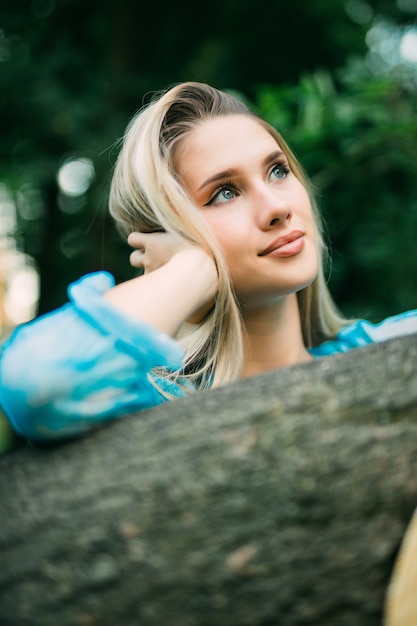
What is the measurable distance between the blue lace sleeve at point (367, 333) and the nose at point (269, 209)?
0.51 metres

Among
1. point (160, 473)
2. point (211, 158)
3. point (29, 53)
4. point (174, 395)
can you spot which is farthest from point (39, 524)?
point (29, 53)

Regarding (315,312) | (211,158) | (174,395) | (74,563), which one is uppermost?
(211,158)

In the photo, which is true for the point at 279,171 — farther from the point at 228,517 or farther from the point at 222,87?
the point at 222,87

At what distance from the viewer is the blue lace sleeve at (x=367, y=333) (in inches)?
73.0

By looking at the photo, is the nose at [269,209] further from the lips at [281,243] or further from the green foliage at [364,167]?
the green foliage at [364,167]

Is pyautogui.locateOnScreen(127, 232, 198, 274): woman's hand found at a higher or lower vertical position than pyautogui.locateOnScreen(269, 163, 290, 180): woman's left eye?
lower

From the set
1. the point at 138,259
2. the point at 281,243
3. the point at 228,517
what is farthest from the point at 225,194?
the point at 228,517

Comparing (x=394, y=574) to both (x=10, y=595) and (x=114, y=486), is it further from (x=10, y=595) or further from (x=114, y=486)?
(x=10, y=595)

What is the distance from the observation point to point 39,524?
963 millimetres

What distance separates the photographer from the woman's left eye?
1.70m

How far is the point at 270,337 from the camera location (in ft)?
5.95

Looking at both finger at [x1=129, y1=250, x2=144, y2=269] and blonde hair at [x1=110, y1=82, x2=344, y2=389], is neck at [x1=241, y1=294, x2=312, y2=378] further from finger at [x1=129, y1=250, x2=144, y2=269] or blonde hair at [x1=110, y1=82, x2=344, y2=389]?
finger at [x1=129, y1=250, x2=144, y2=269]

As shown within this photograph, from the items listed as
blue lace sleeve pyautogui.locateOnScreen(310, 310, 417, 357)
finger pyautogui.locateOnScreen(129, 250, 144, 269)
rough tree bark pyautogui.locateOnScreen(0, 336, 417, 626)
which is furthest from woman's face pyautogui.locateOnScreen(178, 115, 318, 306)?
rough tree bark pyautogui.locateOnScreen(0, 336, 417, 626)

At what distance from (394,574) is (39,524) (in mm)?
552
